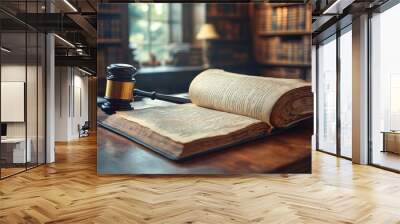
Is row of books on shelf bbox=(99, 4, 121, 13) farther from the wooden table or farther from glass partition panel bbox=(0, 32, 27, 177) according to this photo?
glass partition panel bbox=(0, 32, 27, 177)

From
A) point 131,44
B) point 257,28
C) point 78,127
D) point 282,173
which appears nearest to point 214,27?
point 257,28

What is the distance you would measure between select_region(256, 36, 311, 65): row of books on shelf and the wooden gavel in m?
1.28

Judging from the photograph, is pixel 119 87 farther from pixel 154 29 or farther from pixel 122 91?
pixel 154 29

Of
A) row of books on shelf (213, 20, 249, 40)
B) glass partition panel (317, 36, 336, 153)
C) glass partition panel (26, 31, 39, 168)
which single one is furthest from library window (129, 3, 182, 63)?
glass partition panel (317, 36, 336, 153)

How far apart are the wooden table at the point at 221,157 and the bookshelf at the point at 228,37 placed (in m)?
1.04

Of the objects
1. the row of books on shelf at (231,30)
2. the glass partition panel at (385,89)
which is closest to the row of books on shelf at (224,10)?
the row of books on shelf at (231,30)

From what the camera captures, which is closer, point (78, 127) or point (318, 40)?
point (318, 40)

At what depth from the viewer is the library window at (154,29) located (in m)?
5.88

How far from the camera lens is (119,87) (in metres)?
5.91

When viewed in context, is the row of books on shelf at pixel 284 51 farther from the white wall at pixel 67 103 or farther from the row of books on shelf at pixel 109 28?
the white wall at pixel 67 103

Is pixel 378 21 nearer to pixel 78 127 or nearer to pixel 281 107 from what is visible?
pixel 281 107

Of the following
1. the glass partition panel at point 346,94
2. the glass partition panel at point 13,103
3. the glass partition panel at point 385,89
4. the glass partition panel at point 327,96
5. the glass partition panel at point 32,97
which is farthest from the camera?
the glass partition panel at point 327,96

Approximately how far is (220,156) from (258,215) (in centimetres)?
185

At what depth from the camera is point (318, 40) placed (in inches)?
383
